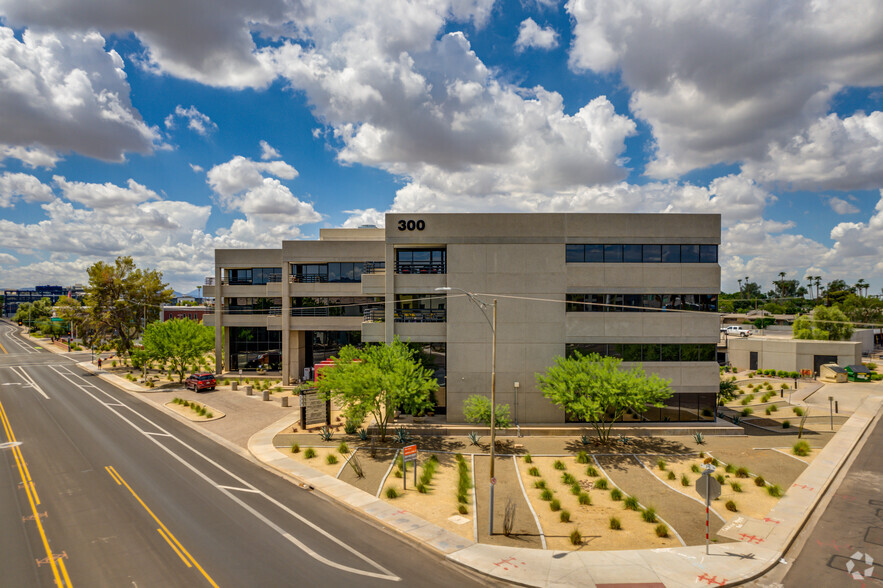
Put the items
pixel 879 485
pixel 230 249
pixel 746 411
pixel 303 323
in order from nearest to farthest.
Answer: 1. pixel 879 485
2. pixel 746 411
3. pixel 303 323
4. pixel 230 249

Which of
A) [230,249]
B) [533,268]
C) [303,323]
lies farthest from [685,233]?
[230,249]

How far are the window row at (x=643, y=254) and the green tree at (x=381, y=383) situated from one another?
45.4ft

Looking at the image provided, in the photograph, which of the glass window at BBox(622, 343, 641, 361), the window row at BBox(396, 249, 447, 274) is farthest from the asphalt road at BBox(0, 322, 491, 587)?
the glass window at BBox(622, 343, 641, 361)

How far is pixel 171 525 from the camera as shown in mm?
16062

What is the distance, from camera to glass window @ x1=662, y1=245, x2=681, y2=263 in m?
29.9

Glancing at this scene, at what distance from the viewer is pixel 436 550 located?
14664 millimetres

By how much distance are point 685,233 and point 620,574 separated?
24.1 m

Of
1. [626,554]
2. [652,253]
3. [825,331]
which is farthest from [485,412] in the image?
[825,331]

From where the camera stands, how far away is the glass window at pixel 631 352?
3000 cm

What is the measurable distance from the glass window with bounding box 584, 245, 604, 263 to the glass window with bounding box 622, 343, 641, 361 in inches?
253

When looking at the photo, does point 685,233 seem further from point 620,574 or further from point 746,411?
point 620,574

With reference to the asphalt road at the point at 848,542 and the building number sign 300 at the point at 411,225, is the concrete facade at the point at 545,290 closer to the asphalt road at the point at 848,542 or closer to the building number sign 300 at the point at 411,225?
the building number sign 300 at the point at 411,225

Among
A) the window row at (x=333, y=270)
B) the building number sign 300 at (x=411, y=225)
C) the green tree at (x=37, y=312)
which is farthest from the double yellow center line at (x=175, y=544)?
the green tree at (x=37, y=312)

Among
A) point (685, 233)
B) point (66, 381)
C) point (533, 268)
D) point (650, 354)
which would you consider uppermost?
point (685, 233)
